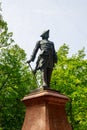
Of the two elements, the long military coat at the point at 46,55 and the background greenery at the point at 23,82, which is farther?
the background greenery at the point at 23,82

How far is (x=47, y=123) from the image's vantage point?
11289mm

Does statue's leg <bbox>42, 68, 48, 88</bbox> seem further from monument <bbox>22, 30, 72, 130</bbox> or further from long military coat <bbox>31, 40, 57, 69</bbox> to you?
long military coat <bbox>31, 40, 57, 69</bbox>

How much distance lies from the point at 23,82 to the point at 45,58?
790 inches

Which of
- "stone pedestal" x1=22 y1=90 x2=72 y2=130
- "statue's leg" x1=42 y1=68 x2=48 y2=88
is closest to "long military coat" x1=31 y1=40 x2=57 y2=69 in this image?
A: "statue's leg" x1=42 y1=68 x2=48 y2=88

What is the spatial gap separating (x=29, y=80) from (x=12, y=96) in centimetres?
317

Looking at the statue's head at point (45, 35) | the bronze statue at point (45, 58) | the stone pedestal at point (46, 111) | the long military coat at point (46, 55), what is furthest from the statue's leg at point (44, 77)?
the statue's head at point (45, 35)

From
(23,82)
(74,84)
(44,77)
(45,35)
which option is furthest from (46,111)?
(23,82)

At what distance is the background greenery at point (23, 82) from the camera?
28484 millimetres

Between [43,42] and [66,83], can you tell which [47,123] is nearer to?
[43,42]

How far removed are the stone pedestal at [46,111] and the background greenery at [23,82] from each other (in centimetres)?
1538

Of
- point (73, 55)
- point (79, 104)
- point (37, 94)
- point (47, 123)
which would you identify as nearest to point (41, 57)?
point (37, 94)

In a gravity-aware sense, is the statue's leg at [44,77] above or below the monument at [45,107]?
above

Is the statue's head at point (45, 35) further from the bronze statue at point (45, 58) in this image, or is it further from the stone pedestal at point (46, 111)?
the stone pedestal at point (46, 111)

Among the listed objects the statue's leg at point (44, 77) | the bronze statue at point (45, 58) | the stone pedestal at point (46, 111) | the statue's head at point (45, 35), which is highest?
the statue's head at point (45, 35)
